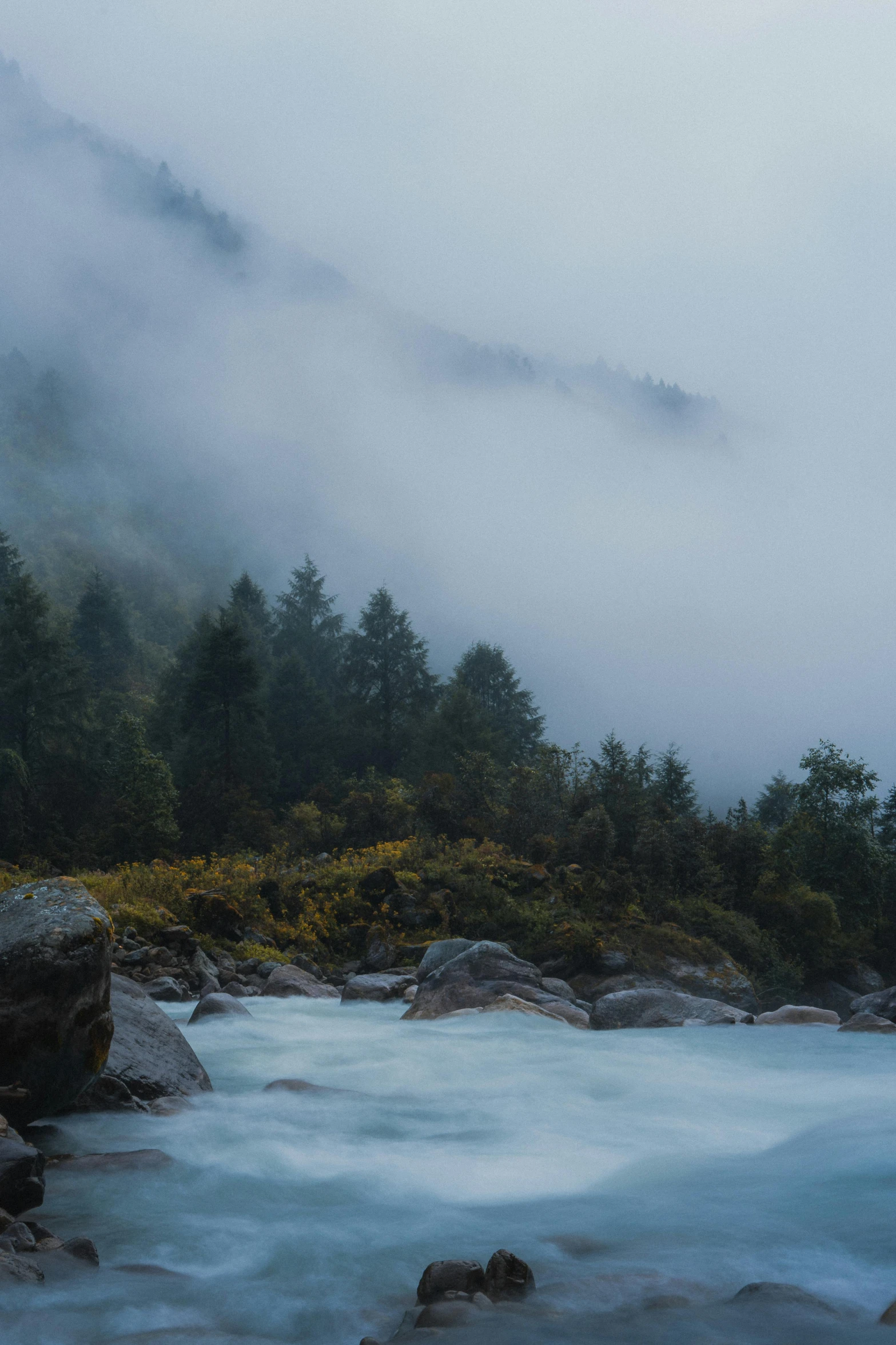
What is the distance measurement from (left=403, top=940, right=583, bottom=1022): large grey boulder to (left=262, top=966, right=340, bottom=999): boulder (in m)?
2.08

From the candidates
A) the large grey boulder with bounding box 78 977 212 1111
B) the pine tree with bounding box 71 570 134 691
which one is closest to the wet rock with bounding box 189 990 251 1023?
the large grey boulder with bounding box 78 977 212 1111

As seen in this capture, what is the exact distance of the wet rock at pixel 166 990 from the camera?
12.8 m

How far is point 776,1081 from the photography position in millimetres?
9188

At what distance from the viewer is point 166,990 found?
12.9 m

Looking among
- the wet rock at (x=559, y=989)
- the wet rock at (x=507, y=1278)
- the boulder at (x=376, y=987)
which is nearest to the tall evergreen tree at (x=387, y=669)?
the wet rock at (x=559, y=989)

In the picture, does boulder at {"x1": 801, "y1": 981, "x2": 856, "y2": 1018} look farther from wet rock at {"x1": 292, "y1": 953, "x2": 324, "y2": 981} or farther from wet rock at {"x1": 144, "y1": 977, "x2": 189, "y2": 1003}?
wet rock at {"x1": 144, "y1": 977, "x2": 189, "y2": 1003}

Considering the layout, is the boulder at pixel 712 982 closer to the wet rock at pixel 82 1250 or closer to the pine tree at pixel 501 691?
the wet rock at pixel 82 1250

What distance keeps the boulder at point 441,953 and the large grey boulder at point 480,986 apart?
0.69 metres

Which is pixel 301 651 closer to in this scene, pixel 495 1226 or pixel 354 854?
pixel 354 854

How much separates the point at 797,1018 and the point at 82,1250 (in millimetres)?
11264

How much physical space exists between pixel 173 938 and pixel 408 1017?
5.12 m

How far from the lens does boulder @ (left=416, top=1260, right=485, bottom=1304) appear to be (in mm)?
3805

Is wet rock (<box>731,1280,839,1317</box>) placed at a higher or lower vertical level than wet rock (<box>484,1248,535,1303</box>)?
higher

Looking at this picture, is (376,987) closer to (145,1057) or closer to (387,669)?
(145,1057)
